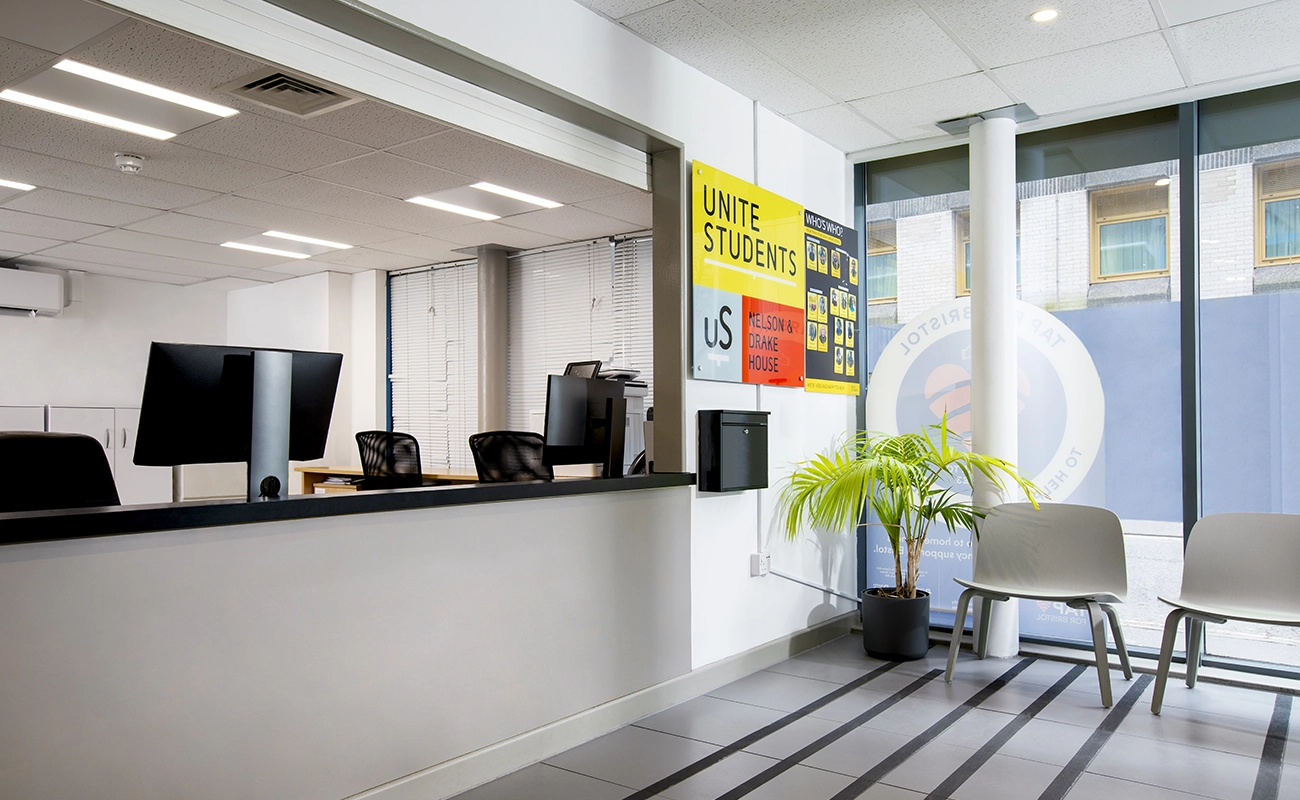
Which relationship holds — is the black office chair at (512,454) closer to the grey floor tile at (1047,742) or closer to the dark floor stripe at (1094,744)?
the grey floor tile at (1047,742)

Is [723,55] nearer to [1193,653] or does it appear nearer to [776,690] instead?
[776,690]

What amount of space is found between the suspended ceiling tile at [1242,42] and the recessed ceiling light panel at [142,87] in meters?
4.12

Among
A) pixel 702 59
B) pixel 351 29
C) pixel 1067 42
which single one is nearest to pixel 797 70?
pixel 702 59

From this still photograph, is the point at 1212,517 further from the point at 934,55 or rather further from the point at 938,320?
the point at 934,55

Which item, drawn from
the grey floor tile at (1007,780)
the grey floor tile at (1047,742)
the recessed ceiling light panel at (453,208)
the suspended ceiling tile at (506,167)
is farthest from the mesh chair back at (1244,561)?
the recessed ceiling light panel at (453,208)

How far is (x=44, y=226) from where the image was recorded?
602cm

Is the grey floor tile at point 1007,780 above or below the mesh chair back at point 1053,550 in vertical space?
below

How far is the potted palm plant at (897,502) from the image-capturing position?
434cm

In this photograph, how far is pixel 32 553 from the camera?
74.5 inches

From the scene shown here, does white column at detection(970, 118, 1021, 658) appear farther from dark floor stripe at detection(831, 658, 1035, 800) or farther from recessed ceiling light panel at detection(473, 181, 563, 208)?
recessed ceiling light panel at detection(473, 181, 563, 208)

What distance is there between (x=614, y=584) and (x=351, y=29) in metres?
2.18

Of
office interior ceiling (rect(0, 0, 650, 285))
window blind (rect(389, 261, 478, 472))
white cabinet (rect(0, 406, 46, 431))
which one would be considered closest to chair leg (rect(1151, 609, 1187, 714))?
office interior ceiling (rect(0, 0, 650, 285))

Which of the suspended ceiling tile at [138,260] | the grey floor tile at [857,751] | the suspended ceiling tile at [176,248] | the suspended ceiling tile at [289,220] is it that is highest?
the suspended ceiling tile at [289,220]

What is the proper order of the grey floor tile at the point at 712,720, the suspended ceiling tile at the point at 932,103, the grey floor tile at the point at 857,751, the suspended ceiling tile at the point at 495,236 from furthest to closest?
the suspended ceiling tile at the point at 495,236, the suspended ceiling tile at the point at 932,103, the grey floor tile at the point at 712,720, the grey floor tile at the point at 857,751
